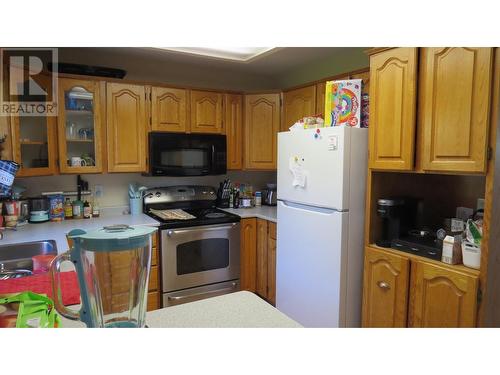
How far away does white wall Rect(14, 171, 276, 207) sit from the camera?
2668 millimetres

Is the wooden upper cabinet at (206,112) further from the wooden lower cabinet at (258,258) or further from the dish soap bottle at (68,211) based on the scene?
the dish soap bottle at (68,211)

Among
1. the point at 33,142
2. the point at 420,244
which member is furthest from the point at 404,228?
the point at 33,142

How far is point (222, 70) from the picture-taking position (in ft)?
11.1

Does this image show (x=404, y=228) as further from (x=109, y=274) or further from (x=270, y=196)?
(x=109, y=274)

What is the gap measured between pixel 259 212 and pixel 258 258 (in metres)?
0.40

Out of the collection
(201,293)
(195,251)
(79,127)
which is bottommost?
(201,293)

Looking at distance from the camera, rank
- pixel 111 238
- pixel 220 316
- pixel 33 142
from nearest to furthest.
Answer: pixel 111 238 → pixel 220 316 → pixel 33 142

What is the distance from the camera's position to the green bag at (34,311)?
0.69 metres

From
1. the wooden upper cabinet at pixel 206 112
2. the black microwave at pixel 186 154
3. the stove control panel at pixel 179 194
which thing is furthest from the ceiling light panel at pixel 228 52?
the stove control panel at pixel 179 194

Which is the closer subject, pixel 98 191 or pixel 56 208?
pixel 56 208

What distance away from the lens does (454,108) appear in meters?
1.53
